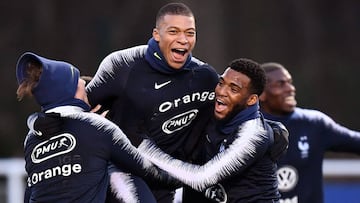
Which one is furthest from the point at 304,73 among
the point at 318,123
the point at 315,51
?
the point at 318,123

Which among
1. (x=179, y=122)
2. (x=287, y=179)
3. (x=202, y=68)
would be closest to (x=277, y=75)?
(x=287, y=179)

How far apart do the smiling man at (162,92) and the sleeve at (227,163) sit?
17 centimetres

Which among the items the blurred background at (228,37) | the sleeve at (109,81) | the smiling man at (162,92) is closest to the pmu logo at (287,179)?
the smiling man at (162,92)

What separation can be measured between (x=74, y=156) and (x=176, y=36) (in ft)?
3.32

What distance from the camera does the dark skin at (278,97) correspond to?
799cm

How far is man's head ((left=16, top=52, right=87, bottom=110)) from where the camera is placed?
227 inches

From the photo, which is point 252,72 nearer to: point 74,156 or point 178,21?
point 178,21

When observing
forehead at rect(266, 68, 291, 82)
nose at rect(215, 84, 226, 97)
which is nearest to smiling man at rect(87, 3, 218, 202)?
nose at rect(215, 84, 226, 97)

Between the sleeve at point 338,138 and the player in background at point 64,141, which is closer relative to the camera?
the player in background at point 64,141

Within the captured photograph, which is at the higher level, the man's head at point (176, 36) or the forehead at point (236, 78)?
the man's head at point (176, 36)

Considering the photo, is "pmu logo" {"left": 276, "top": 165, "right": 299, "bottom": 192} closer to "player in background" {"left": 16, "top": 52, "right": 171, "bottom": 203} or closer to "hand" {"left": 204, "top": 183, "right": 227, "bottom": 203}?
"hand" {"left": 204, "top": 183, "right": 227, "bottom": 203}

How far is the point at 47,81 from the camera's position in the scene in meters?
5.77

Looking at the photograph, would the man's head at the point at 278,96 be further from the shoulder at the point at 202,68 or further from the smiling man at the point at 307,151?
the shoulder at the point at 202,68

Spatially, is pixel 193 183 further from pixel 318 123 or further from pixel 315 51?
pixel 315 51
